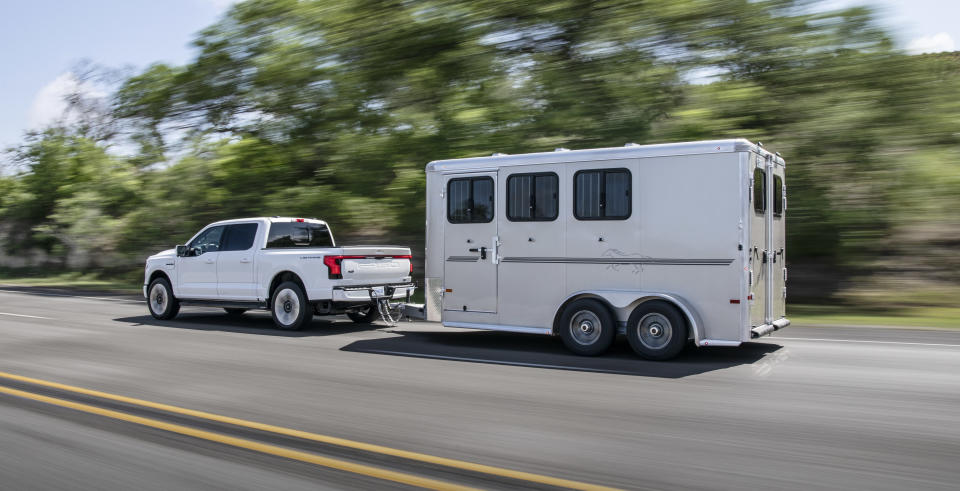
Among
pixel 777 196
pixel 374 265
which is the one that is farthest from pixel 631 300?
pixel 374 265

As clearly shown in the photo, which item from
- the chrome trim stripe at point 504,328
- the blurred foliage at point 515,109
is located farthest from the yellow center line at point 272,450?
the blurred foliage at point 515,109

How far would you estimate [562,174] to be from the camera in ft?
34.6

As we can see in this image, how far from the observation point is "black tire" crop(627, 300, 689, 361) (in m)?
9.56

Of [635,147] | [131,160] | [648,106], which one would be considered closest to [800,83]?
[648,106]

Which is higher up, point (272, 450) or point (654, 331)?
point (654, 331)

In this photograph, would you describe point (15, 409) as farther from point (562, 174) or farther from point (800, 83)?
point (800, 83)

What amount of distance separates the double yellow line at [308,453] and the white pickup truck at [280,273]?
220 inches

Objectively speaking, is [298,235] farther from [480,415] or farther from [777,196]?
[480,415]

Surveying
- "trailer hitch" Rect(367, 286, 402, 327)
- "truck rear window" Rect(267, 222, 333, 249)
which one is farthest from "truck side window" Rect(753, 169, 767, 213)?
"truck rear window" Rect(267, 222, 333, 249)

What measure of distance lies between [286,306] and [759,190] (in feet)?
26.4

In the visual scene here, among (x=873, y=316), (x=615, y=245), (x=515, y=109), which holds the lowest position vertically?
(x=873, y=316)

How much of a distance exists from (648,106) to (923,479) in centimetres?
1526

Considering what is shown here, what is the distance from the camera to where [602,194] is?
10242 mm

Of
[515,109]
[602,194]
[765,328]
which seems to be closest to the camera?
[765,328]
